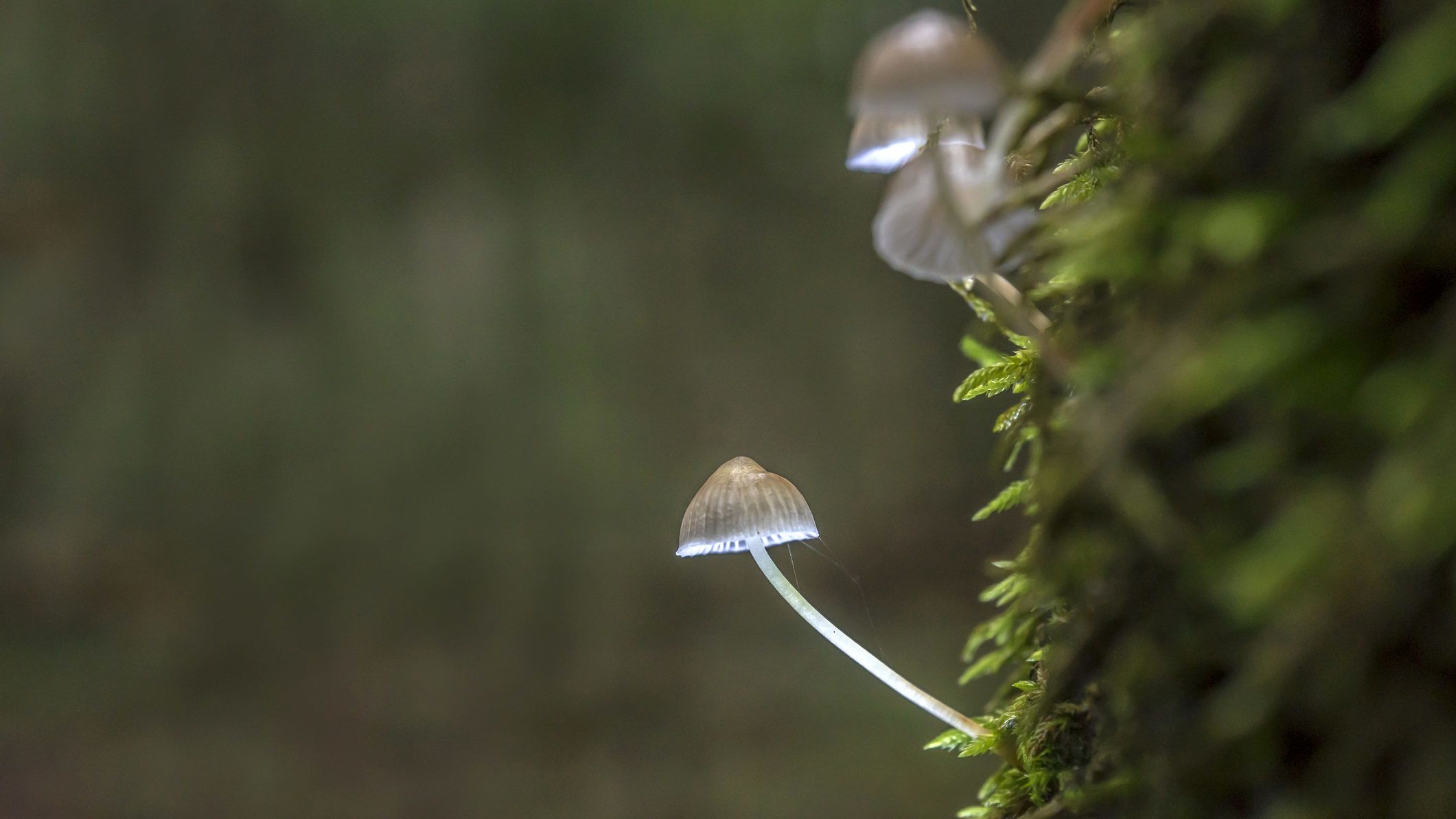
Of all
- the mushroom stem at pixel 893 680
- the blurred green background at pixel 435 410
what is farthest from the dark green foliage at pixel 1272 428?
the blurred green background at pixel 435 410

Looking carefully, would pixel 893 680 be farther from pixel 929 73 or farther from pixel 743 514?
pixel 929 73

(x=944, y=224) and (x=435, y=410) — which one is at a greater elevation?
(x=435, y=410)

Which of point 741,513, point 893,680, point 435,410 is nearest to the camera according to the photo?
point 893,680

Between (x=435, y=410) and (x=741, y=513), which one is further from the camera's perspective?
(x=435, y=410)

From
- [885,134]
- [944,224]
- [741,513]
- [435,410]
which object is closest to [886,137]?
[885,134]

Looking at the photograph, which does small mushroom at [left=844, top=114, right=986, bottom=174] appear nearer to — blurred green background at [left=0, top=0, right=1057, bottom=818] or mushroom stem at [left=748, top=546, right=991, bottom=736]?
mushroom stem at [left=748, top=546, right=991, bottom=736]

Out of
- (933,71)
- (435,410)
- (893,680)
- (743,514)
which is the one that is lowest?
(893,680)

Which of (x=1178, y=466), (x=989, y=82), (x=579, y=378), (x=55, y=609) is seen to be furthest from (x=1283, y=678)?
(x=55, y=609)
